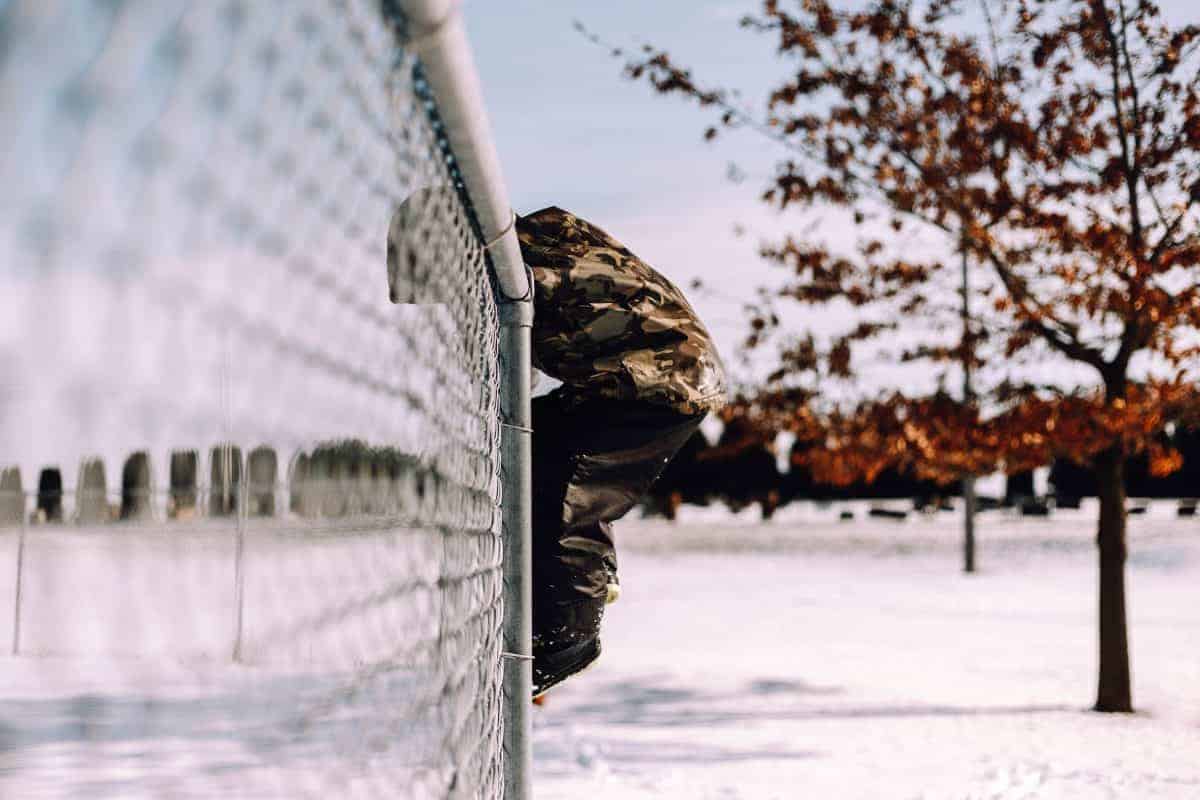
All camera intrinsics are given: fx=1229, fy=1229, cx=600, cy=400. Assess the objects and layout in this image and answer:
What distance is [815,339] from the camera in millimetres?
9398

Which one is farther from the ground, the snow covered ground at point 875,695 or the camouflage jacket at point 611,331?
the camouflage jacket at point 611,331

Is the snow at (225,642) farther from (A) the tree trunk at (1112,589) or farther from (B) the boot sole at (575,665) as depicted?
(A) the tree trunk at (1112,589)

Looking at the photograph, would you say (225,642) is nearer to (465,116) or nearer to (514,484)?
(465,116)

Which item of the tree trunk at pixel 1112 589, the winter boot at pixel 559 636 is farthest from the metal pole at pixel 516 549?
the tree trunk at pixel 1112 589

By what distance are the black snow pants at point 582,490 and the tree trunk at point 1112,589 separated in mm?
6404

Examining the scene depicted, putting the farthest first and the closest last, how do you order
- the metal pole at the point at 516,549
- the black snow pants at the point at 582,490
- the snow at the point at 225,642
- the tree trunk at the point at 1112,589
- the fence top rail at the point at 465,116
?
the tree trunk at the point at 1112,589
the black snow pants at the point at 582,490
the metal pole at the point at 516,549
the fence top rail at the point at 465,116
the snow at the point at 225,642

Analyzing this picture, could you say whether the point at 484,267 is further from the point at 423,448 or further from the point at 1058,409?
the point at 1058,409

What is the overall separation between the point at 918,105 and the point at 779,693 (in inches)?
174

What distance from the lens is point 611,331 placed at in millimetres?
2969

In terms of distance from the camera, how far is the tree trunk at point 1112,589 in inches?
327

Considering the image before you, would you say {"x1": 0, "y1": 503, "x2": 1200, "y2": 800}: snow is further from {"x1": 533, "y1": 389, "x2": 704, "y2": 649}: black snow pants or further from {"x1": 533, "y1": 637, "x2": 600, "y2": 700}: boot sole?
{"x1": 533, "y1": 389, "x2": 704, "y2": 649}: black snow pants

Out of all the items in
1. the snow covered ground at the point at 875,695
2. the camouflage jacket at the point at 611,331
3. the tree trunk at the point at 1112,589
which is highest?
the camouflage jacket at the point at 611,331

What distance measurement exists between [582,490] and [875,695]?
6479mm

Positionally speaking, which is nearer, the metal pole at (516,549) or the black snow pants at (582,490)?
the metal pole at (516,549)
